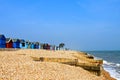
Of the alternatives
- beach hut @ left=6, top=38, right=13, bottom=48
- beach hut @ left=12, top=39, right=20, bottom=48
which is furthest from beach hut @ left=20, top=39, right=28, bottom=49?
beach hut @ left=6, top=38, right=13, bottom=48

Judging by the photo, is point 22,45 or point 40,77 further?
point 22,45

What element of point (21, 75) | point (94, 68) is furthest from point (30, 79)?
point (94, 68)

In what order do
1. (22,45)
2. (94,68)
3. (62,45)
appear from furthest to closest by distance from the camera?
(62,45), (22,45), (94,68)

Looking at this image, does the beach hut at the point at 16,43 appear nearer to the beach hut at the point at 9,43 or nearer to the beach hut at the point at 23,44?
the beach hut at the point at 9,43

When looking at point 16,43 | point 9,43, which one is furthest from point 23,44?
point 9,43

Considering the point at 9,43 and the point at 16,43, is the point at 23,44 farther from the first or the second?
the point at 9,43

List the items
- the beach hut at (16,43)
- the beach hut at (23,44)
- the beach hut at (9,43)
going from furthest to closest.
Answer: the beach hut at (23,44) → the beach hut at (16,43) → the beach hut at (9,43)

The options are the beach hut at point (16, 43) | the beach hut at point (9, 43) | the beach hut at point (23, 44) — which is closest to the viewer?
the beach hut at point (9, 43)

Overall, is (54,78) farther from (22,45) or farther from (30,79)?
(22,45)

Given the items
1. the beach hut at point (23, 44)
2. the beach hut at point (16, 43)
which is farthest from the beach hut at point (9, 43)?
the beach hut at point (23, 44)

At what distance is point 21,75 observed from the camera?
1198cm

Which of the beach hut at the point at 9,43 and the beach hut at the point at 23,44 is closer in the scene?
the beach hut at the point at 9,43

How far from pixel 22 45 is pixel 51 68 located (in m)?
44.7

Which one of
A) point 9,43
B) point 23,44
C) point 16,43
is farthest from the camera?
point 23,44
